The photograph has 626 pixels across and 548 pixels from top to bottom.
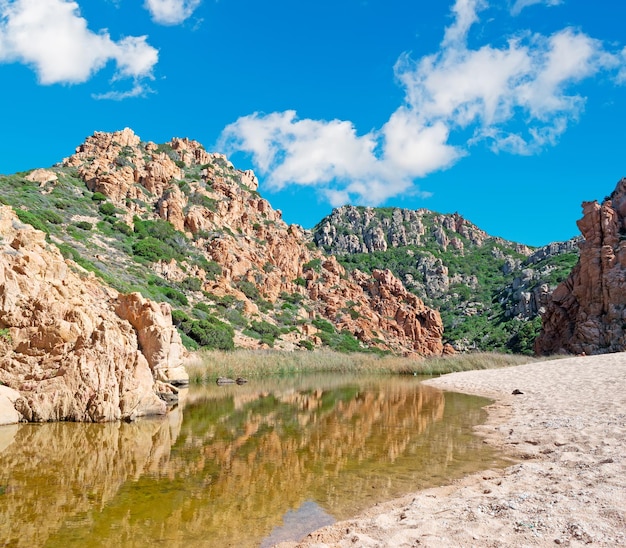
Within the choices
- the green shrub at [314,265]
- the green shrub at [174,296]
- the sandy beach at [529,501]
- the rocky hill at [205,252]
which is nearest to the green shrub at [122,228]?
the rocky hill at [205,252]

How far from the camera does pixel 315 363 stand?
3966 cm

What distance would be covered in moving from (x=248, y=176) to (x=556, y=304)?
2239 inches

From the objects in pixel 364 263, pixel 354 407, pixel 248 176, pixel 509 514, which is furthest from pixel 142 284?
pixel 364 263

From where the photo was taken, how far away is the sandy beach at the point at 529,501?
5098 millimetres

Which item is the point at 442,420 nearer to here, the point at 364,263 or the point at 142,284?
the point at 142,284

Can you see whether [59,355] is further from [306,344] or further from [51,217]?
[306,344]

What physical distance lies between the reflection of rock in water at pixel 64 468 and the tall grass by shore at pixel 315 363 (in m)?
15.0

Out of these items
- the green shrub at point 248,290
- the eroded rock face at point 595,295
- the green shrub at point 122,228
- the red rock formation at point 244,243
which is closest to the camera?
the eroded rock face at point 595,295

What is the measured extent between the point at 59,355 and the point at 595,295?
44332 mm

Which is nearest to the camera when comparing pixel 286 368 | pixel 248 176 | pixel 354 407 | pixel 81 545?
pixel 81 545

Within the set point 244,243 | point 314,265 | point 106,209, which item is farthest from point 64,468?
point 314,265

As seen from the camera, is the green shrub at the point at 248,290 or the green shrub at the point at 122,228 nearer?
the green shrub at the point at 122,228

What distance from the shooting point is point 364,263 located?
98625 millimetres

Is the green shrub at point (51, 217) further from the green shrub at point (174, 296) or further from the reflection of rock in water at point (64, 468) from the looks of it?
the reflection of rock in water at point (64, 468)
